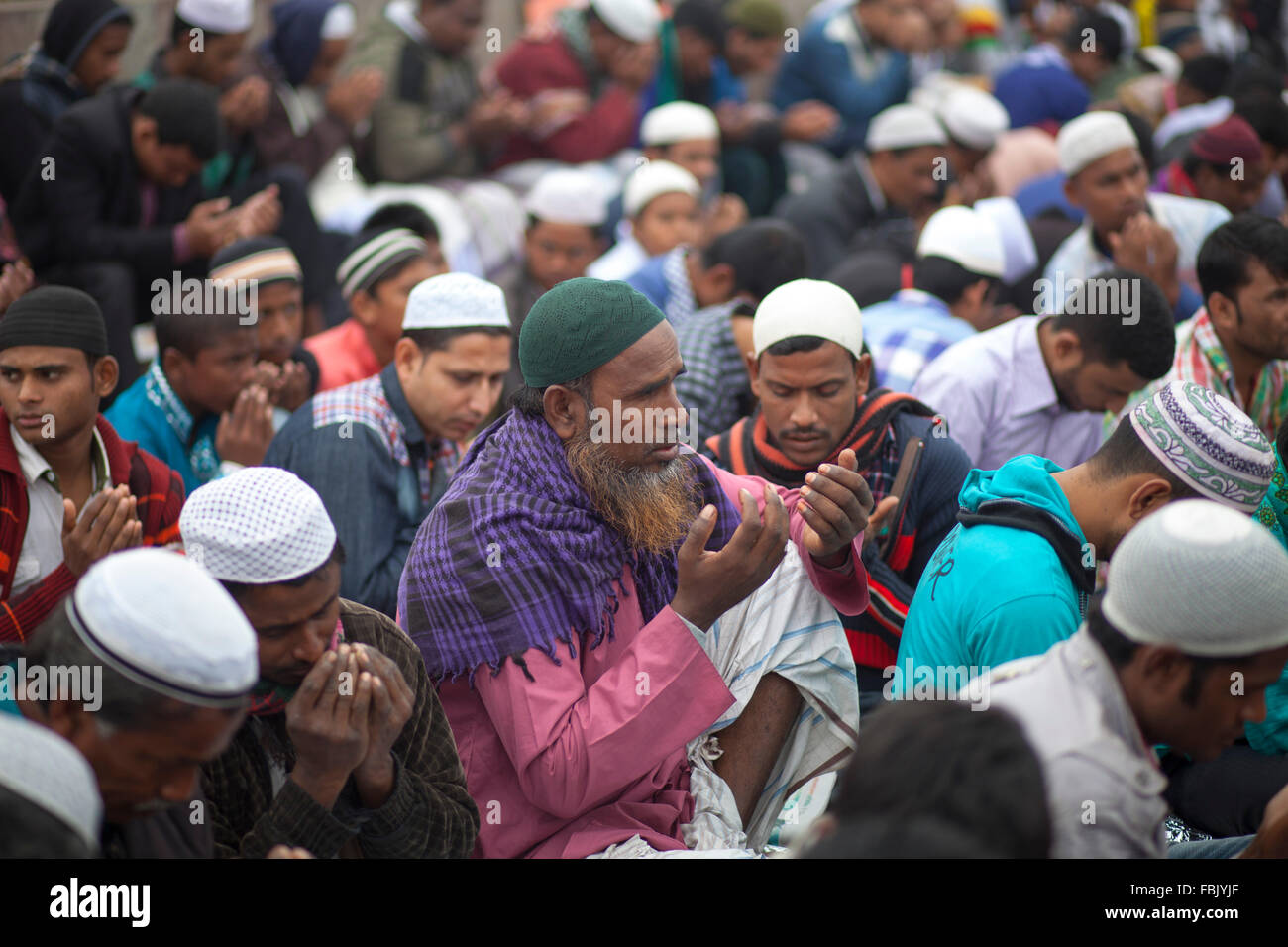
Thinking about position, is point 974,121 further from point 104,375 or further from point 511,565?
point 511,565

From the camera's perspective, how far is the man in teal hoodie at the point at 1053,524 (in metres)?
3.00

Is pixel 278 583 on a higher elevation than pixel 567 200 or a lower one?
lower

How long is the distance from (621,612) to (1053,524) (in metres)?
1.03

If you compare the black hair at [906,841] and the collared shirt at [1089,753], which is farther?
the collared shirt at [1089,753]

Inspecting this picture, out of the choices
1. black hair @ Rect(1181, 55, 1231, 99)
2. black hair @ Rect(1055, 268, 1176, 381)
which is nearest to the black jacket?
black hair @ Rect(1055, 268, 1176, 381)

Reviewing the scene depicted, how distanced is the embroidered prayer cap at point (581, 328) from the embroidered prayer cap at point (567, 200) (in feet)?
14.1

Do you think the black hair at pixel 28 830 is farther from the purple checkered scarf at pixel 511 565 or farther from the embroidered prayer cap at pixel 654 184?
the embroidered prayer cap at pixel 654 184

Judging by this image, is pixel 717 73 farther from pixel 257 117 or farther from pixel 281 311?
pixel 281 311

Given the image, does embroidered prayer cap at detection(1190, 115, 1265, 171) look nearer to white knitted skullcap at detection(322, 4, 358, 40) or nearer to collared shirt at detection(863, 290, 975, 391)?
collared shirt at detection(863, 290, 975, 391)

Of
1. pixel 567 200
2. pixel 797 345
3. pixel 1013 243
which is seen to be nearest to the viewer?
pixel 797 345

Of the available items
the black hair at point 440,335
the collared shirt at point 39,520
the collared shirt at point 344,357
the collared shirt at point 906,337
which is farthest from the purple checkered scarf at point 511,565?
the collared shirt at point 344,357

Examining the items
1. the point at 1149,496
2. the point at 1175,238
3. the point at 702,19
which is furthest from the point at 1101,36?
the point at 1149,496

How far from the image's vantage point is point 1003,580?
3021 millimetres

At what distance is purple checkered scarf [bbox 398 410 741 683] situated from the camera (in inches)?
118
